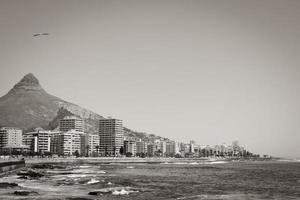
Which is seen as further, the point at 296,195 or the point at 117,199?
the point at 296,195

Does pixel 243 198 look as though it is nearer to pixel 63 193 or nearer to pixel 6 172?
pixel 63 193

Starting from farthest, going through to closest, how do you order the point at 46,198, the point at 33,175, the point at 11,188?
the point at 33,175, the point at 11,188, the point at 46,198

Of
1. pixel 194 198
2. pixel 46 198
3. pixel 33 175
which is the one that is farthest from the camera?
pixel 33 175

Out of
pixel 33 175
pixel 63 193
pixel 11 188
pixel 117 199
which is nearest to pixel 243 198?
pixel 117 199

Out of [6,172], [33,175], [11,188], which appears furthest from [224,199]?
[6,172]

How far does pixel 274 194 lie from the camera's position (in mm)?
64438

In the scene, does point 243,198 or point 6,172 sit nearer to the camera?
point 243,198

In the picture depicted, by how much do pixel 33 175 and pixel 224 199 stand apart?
52.2 metres

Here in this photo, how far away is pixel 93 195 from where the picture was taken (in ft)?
186

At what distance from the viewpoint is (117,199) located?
53.6 meters

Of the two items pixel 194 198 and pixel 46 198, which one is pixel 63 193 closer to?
pixel 46 198

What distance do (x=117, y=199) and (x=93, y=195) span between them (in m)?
4.48

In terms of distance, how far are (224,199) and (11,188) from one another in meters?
29.0

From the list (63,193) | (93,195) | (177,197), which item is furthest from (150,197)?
(63,193)
